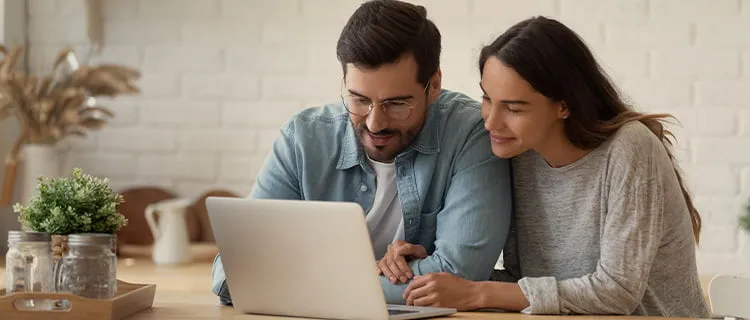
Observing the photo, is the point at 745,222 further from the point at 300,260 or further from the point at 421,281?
the point at 300,260

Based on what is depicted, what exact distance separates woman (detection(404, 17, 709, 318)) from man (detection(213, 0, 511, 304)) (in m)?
0.10

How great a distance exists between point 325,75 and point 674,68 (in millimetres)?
1105

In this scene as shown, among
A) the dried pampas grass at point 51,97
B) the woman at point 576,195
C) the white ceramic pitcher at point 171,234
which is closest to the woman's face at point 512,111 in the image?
the woman at point 576,195

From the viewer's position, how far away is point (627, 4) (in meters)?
3.78

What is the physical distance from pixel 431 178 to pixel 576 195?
30 cm

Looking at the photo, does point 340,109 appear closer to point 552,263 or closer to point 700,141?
point 552,263

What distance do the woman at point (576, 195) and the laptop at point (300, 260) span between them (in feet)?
0.77

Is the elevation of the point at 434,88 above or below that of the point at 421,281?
above

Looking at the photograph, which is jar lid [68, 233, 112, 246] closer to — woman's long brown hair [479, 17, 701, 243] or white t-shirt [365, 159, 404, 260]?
white t-shirt [365, 159, 404, 260]

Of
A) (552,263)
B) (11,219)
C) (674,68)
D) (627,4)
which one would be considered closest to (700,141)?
(674,68)

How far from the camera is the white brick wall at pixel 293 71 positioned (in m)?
3.74

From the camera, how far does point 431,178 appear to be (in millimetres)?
2492

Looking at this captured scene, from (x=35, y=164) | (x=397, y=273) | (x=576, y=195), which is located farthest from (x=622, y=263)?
(x=35, y=164)

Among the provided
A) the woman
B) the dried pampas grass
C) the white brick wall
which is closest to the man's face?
the woman
